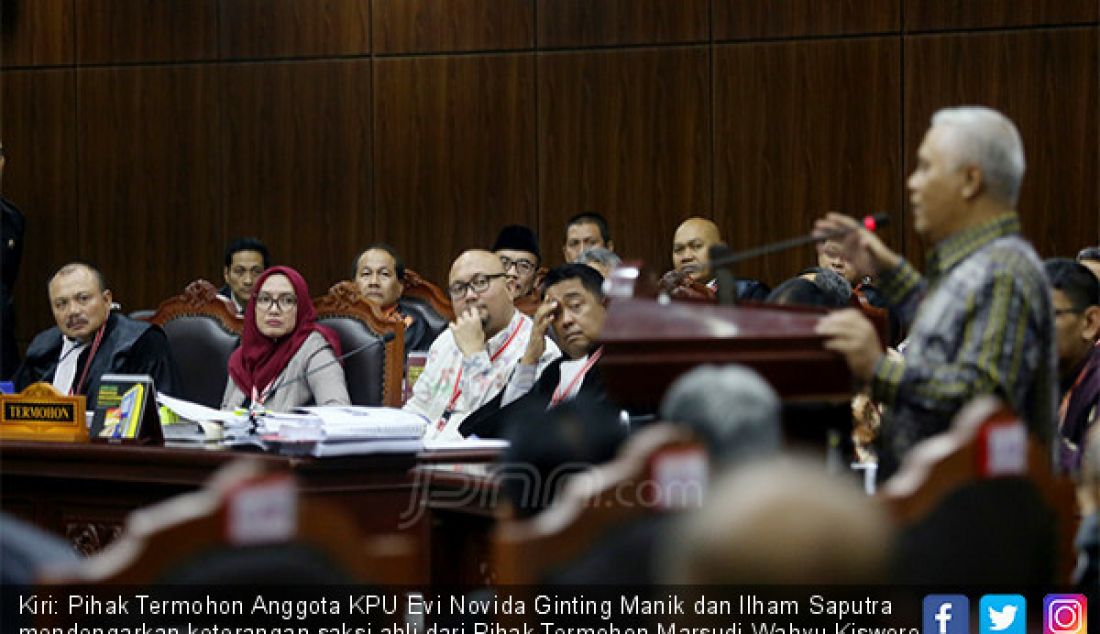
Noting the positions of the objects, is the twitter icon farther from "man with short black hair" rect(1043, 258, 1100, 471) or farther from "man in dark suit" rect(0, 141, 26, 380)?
"man in dark suit" rect(0, 141, 26, 380)

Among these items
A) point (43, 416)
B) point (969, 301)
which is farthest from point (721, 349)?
point (43, 416)

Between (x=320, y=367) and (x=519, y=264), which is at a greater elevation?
(x=519, y=264)

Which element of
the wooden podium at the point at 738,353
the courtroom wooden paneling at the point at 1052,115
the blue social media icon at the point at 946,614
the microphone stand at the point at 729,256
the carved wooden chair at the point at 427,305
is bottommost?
the blue social media icon at the point at 946,614

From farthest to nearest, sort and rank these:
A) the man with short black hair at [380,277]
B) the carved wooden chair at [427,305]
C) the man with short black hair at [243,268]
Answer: the man with short black hair at [243,268], the man with short black hair at [380,277], the carved wooden chair at [427,305]

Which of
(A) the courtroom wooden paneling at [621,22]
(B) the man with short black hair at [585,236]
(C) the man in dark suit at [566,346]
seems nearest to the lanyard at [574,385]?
(C) the man in dark suit at [566,346]

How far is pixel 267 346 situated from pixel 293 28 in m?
3.83

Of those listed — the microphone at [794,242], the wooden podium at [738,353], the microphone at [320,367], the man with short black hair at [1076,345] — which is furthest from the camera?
the microphone at [320,367]

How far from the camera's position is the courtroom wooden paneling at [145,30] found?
8.52 m

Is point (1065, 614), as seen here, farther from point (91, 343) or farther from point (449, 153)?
point (449, 153)

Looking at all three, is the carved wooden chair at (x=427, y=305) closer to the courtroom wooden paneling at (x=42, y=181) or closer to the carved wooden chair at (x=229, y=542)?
the courtroom wooden paneling at (x=42, y=181)

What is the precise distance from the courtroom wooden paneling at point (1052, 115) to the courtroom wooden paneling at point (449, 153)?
85.3 inches

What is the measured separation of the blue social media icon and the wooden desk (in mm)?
1759

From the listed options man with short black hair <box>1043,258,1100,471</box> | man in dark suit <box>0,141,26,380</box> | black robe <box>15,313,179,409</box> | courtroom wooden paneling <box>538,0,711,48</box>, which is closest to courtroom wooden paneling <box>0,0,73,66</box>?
man in dark suit <box>0,141,26,380</box>

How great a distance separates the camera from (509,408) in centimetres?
418
